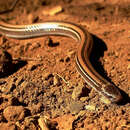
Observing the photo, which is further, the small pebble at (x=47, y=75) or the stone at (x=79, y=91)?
the small pebble at (x=47, y=75)

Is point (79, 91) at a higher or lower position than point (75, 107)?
higher

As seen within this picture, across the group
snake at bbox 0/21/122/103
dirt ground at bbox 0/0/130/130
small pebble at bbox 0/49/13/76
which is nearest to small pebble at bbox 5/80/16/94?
dirt ground at bbox 0/0/130/130

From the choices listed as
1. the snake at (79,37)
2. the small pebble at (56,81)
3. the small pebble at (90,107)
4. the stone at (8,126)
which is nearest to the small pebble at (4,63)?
the small pebble at (56,81)

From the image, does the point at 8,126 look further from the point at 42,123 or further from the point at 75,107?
the point at 75,107

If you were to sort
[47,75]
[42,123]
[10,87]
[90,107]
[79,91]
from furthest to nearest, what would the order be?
[47,75], [10,87], [79,91], [90,107], [42,123]

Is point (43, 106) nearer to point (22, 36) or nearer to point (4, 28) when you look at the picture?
point (22, 36)

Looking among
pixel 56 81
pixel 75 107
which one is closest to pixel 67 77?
pixel 56 81

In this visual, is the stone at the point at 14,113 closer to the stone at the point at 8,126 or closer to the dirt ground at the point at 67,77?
the dirt ground at the point at 67,77
